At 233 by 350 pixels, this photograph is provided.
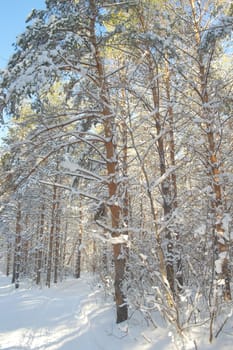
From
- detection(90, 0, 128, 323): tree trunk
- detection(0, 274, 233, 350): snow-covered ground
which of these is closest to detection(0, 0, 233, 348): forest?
detection(90, 0, 128, 323): tree trunk

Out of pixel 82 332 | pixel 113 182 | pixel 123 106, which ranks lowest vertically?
pixel 82 332

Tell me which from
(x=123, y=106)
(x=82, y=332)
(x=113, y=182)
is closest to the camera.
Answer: (x=123, y=106)

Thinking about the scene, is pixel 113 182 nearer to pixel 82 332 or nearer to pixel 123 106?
pixel 123 106

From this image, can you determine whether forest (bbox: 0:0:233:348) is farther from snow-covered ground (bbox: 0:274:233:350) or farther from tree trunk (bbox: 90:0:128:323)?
snow-covered ground (bbox: 0:274:233:350)

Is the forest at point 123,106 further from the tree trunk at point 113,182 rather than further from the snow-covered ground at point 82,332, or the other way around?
the snow-covered ground at point 82,332

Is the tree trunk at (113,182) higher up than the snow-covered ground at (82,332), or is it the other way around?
the tree trunk at (113,182)

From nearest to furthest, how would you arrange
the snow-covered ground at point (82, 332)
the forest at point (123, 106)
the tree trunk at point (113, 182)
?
the snow-covered ground at point (82, 332), the forest at point (123, 106), the tree trunk at point (113, 182)

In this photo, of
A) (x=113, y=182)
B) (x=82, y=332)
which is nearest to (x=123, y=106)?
Answer: (x=113, y=182)

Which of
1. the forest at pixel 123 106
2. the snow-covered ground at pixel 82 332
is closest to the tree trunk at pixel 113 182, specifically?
the forest at pixel 123 106

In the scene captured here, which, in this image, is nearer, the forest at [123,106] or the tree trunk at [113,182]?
the forest at [123,106]

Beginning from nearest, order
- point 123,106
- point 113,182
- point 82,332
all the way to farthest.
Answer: point 123,106, point 82,332, point 113,182

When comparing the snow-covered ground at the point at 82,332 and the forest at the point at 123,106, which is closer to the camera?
the snow-covered ground at the point at 82,332

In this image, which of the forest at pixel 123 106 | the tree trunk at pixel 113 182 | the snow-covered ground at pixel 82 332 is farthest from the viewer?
the tree trunk at pixel 113 182

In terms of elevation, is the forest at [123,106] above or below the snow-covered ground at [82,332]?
above
